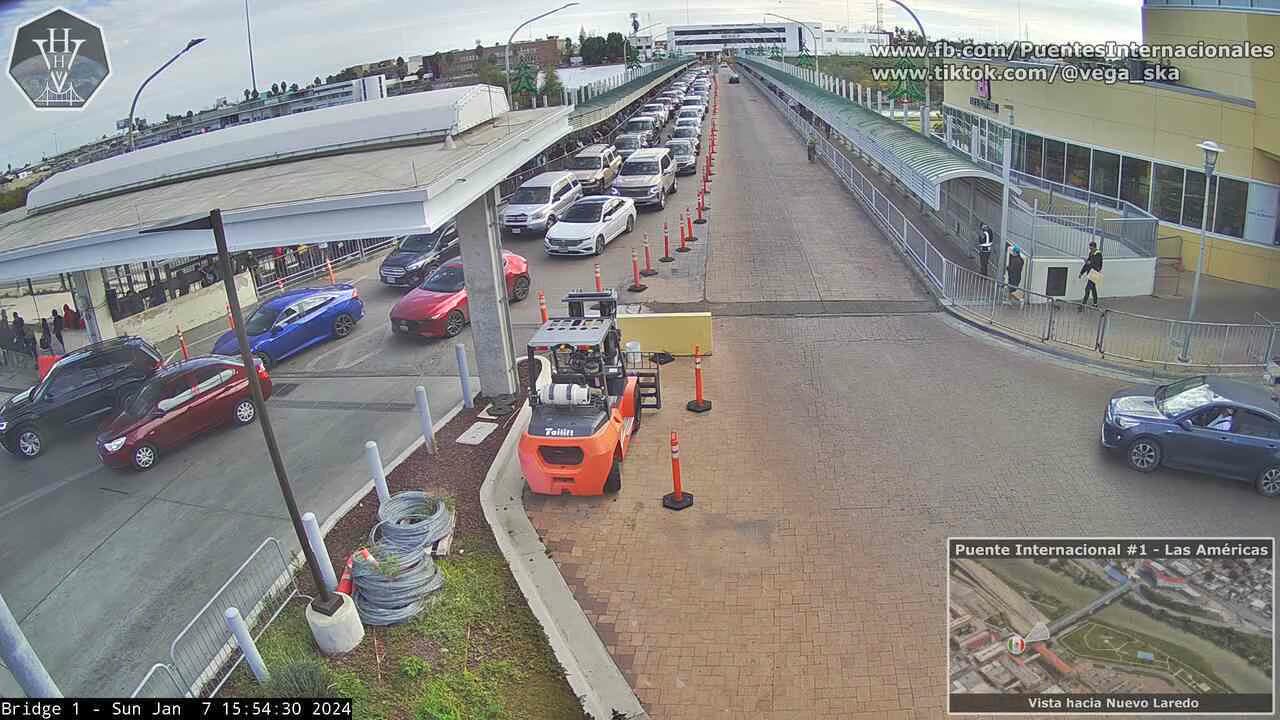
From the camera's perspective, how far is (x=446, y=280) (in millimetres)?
18859

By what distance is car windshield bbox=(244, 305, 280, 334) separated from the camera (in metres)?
17.5

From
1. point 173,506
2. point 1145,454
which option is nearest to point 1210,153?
point 1145,454

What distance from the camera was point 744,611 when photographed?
28.0 feet

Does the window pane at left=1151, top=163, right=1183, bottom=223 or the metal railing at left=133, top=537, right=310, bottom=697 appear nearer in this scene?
the metal railing at left=133, top=537, right=310, bottom=697

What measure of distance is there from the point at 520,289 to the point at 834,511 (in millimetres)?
12037

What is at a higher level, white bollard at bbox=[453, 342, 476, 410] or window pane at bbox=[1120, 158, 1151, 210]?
window pane at bbox=[1120, 158, 1151, 210]

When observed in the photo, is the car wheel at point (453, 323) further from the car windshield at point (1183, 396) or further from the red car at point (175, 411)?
the car windshield at point (1183, 396)

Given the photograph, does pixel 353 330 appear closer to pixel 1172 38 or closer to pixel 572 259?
pixel 572 259

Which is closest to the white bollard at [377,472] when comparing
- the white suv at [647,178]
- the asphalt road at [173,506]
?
the asphalt road at [173,506]

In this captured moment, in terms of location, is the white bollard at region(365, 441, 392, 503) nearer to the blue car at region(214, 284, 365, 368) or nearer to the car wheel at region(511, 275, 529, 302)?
the blue car at region(214, 284, 365, 368)

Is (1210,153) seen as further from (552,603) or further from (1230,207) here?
(552,603)

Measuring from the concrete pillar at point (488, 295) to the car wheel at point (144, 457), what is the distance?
516cm

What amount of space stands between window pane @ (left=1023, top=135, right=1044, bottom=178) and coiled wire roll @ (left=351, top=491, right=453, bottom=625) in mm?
25249

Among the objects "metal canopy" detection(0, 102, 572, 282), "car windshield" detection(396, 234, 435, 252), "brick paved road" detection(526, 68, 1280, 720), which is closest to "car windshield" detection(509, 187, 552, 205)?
"car windshield" detection(396, 234, 435, 252)
